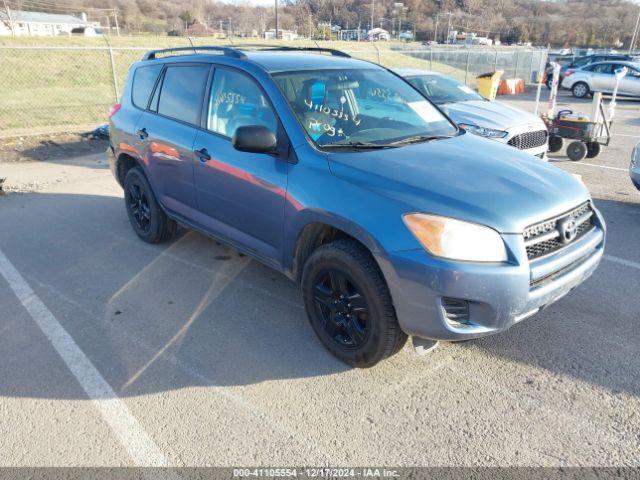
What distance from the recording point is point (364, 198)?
278 centimetres

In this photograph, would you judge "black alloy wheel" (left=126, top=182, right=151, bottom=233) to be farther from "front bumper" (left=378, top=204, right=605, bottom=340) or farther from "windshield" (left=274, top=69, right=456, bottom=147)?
"front bumper" (left=378, top=204, right=605, bottom=340)

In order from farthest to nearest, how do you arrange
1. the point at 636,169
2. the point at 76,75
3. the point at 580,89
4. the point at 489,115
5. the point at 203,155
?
the point at 580,89
the point at 76,75
the point at 489,115
the point at 636,169
the point at 203,155

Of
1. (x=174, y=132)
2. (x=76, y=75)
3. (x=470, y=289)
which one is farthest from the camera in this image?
(x=76, y=75)

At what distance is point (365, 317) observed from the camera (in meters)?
2.93

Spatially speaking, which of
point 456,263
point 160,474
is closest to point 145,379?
point 160,474

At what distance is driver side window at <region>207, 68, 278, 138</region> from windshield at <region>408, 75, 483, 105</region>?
514 centimetres

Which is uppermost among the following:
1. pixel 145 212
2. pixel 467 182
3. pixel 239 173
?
pixel 467 182

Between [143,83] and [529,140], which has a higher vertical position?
[143,83]

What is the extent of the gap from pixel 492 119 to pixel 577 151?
2.72 meters

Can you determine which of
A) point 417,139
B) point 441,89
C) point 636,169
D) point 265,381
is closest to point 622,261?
point 636,169

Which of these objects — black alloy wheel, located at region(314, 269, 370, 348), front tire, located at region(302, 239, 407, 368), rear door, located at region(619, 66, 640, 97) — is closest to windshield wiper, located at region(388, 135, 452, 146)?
front tire, located at region(302, 239, 407, 368)

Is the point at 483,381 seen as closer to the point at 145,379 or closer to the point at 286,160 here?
the point at 286,160

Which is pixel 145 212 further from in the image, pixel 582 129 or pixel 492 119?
pixel 582 129

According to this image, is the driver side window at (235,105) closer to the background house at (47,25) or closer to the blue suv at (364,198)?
the blue suv at (364,198)
